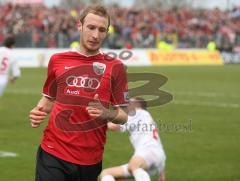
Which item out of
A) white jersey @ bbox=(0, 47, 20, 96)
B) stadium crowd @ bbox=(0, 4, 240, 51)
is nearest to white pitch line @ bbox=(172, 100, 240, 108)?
white jersey @ bbox=(0, 47, 20, 96)

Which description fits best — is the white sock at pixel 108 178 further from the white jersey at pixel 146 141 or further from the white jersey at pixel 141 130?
the white jersey at pixel 141 130

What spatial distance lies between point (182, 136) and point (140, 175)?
6.21 m

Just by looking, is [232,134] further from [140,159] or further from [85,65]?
[85,65]

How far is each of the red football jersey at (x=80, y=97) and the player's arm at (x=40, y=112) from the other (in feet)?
0.46

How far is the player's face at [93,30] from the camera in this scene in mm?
5137

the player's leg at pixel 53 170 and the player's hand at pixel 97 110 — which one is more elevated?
the player's hand at pixel 97 110

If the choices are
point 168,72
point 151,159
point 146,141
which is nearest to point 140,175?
point 151,159

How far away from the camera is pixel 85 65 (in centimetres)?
526

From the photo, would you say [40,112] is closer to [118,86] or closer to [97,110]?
[97,110]

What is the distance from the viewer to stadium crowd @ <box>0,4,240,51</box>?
4141cm

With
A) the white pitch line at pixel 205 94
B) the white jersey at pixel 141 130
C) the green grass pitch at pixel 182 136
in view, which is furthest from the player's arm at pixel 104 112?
the white pitch line at pixel 205 94

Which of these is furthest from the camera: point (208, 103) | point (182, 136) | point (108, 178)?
point (208, 103)

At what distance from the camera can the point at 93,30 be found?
514 centimetres

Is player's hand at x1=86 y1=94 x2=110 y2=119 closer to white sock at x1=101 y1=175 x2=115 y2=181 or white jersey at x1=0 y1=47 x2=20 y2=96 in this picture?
white sock at x1=101 y1=175 x2=115 y2=181
